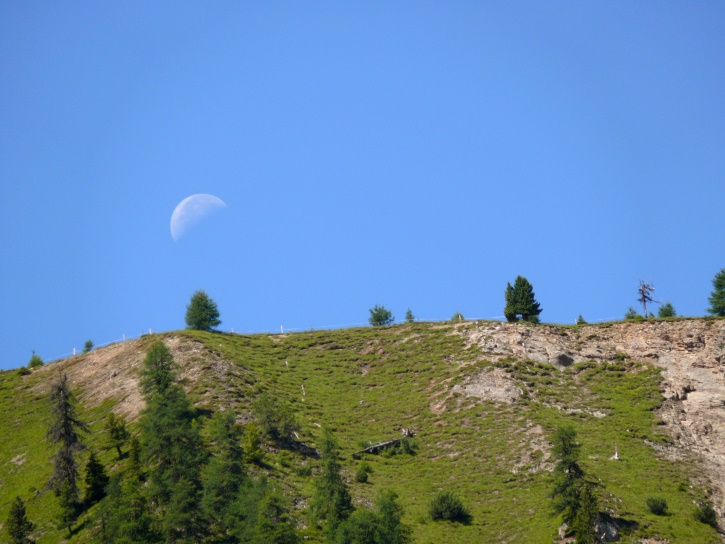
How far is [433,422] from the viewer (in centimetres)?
10044

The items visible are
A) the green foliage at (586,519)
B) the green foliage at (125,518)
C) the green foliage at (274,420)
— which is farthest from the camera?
the green foliage at (274,420)

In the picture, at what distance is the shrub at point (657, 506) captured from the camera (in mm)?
79556

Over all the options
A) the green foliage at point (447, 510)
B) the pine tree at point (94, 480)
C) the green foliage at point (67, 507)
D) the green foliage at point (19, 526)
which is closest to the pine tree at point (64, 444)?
the green foliage at point (67, 507)

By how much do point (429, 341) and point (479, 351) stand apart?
916 cm

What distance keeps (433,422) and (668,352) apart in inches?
1157

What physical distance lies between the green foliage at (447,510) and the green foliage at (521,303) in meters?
45.1

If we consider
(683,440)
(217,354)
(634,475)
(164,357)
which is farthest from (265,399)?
(683,440)

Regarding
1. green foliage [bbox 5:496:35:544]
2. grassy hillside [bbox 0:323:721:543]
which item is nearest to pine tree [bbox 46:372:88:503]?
grassy hillside [bbox 0:323:721:543]

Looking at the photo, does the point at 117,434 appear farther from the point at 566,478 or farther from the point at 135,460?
the point at 566,478

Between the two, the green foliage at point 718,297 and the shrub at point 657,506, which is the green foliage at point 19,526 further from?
the green foliage at point 718,297

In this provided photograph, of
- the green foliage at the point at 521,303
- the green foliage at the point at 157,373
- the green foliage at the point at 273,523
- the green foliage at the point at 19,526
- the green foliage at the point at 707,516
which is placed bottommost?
the green foliage at the point at 707,516

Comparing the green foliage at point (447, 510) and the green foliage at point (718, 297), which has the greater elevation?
the green foliage at point (718, 297)

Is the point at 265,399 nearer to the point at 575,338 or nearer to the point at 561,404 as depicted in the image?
the point at 561,404

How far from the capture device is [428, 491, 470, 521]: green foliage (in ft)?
265
